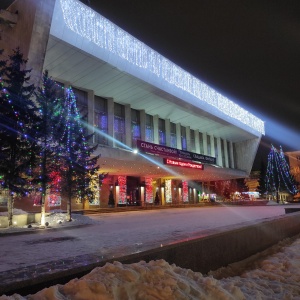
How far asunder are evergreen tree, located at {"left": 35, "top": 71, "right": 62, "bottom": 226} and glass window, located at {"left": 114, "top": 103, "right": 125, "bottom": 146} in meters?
15.9

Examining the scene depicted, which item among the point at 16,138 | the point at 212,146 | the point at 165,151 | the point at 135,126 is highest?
the point at 135,126

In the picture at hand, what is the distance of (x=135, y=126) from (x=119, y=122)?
2.54 metres

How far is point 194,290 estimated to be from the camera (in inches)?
115

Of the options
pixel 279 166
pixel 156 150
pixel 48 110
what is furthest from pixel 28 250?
pixel 279 166

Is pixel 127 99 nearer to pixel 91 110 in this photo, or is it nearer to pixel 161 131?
pixel 91 110

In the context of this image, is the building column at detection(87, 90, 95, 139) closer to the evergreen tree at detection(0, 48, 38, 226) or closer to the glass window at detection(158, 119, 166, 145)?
the glass window at detection(158, 119, 166, 145)

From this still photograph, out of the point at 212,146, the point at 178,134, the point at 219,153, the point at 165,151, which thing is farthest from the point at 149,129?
the point at 219,153

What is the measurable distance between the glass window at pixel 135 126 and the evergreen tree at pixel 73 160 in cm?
1666

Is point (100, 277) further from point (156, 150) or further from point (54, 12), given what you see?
point (156, 150)

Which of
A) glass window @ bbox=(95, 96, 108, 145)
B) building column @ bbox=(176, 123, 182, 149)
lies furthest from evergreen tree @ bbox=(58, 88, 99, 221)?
building column @ bbox=(176, 123, 182, 149)

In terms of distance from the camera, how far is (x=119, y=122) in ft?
109

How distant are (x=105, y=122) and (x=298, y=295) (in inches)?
1132

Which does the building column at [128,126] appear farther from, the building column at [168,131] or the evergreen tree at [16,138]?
the evergreen tree at [16,138]

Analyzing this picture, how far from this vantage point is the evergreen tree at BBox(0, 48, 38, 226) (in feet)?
45.1
